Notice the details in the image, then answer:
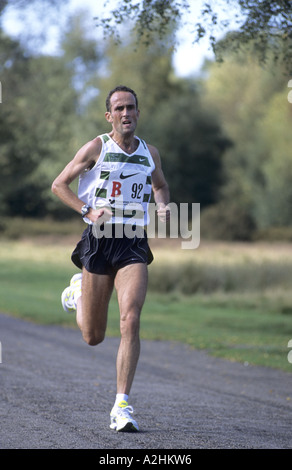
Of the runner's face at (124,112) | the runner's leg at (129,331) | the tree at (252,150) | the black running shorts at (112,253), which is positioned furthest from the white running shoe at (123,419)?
the tree at (252,150)

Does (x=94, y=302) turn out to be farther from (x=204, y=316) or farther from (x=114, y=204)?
(x=204, y=316)

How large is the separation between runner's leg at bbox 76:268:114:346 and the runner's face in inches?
46.9

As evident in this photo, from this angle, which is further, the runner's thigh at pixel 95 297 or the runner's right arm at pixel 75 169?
the runner's thigh at pixel 95 297

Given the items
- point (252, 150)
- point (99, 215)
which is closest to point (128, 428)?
point (99, 215)

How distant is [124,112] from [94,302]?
1561mm

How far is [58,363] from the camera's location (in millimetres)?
11734

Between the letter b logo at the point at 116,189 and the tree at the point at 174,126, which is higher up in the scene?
the tree at the point at 174,126

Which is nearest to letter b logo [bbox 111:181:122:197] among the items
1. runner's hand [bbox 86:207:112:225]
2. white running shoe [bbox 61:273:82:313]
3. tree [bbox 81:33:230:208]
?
runner's hand [bbox 86:207:112:225]

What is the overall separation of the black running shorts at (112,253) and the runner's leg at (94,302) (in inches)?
2.7

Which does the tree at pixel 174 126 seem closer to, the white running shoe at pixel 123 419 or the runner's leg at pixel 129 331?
the runner's leg at pixel 129 331

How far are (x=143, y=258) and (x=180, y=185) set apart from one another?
2002 inches

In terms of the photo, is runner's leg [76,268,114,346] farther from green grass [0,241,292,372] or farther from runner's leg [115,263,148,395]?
green grass [0,241,292,372]

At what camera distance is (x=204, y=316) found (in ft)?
69.4

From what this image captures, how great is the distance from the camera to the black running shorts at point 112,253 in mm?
7031
